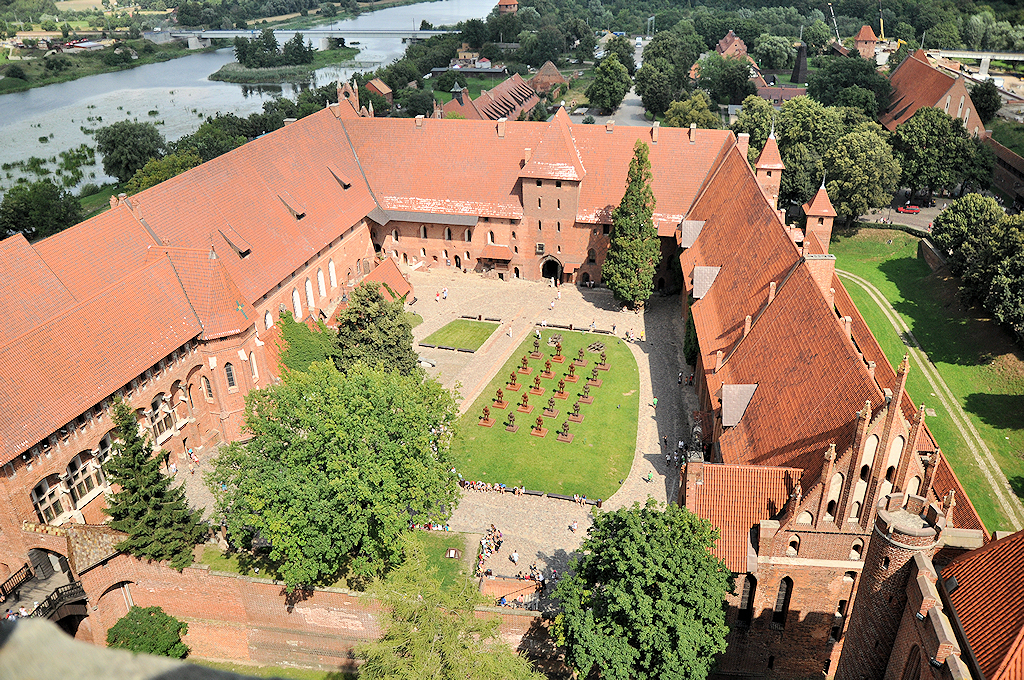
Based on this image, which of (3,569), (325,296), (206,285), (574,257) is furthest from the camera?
(574,257)

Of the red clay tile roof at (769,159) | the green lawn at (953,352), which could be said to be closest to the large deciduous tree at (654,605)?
the green lawn at (953,352)

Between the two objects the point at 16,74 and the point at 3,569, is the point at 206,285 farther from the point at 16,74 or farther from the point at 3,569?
the point at 16,74

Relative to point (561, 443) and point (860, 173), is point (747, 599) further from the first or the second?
point (860, 173)

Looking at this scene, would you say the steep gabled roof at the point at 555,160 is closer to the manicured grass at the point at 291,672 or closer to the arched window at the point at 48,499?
the arched window at the point at 48,499

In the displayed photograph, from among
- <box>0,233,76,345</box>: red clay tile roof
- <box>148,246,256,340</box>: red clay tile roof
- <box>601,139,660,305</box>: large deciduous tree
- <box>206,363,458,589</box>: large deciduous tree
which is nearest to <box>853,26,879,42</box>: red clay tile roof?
<box>601,139,660,305</box>: large deciduous tree

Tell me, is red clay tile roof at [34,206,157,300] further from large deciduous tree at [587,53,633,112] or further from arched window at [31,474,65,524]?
large deciduous tree at [587,53,633,112]

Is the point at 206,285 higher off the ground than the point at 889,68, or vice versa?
the point at 206,285

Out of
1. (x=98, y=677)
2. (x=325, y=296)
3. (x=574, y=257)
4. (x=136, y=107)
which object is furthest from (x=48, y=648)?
(x=136, y=107)

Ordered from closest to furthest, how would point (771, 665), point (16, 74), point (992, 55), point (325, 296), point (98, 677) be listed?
point (98, 677)
point (771, 665)
point (325, 296)
point (992, 55)
point (16, 74)
